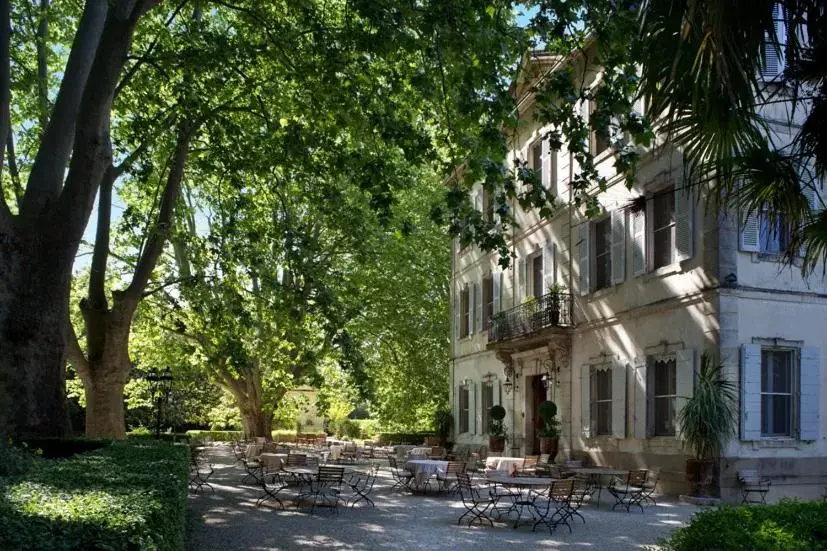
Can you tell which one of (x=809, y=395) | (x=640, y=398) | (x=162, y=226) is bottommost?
(x=640, y=398)

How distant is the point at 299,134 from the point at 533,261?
45.5ft

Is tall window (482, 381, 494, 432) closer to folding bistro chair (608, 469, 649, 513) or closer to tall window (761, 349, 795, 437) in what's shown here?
tall window (761, 349, 795, 437)

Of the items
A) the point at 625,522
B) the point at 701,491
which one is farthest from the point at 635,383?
the point at 625,522

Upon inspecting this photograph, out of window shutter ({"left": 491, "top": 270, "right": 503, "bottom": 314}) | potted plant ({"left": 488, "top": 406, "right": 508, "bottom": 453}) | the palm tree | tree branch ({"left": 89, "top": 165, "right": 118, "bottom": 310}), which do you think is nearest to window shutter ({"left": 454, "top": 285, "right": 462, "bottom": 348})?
window shutter ({"left": 491, "top": 270, "right": 503, "bottom": 314})

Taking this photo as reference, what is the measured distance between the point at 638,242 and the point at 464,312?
43.7 ft

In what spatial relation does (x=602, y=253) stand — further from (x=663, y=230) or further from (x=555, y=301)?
(x=663, y=230)

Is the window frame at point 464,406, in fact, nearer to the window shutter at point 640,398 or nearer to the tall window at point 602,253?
the tall window at point 602,253

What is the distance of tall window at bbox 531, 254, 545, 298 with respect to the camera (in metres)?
24.8

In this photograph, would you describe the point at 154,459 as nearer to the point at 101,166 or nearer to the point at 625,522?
the point at 101,166

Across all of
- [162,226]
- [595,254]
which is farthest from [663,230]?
[162,226]

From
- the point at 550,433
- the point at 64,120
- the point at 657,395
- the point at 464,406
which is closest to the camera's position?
the point at 64,120

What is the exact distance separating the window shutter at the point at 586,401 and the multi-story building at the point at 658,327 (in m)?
0.05

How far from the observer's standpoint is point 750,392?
16.3m

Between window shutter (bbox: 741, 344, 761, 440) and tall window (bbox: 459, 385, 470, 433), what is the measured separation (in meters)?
15.1
